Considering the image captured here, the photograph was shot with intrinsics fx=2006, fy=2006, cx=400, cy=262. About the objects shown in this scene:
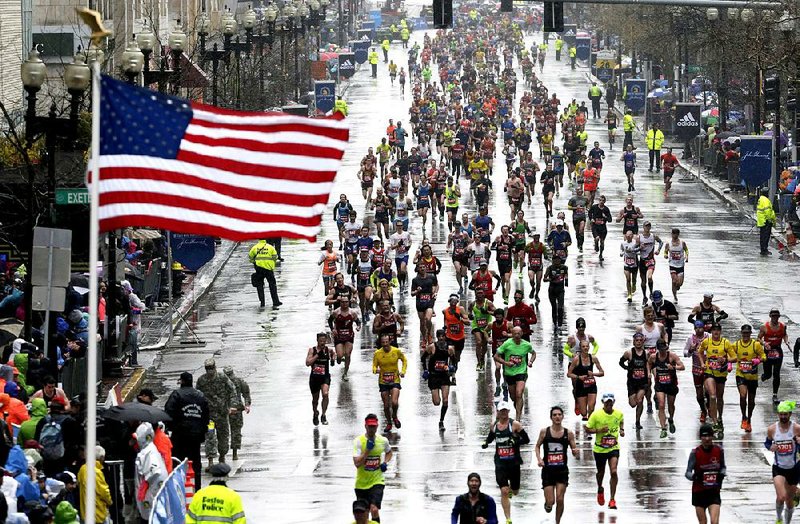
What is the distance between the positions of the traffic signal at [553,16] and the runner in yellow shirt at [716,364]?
1220 cm

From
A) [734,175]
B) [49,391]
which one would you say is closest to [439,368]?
[49,391]

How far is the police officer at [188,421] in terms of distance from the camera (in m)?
22.2

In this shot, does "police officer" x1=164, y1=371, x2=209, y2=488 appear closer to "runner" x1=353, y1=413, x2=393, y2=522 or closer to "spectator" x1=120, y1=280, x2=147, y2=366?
"runner" x1=353, y1=413, x2=393, y2=522

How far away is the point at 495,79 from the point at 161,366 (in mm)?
67831

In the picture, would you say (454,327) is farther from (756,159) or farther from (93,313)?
(756,159)

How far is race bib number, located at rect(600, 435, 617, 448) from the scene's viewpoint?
21828 millimetres

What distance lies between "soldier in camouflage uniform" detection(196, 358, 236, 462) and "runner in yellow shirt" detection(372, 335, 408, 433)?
243cm

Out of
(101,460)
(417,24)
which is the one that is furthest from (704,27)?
(417,24)

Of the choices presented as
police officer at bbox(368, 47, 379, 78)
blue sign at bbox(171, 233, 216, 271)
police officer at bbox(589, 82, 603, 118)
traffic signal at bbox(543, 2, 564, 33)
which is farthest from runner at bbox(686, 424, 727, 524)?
police officer at bbox(368, 47, 379, 78)

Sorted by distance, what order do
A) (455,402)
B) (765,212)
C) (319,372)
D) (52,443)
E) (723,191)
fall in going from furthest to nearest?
1. (723,191)
2. (765,212)
3. (455,402)
4. (319,372)
5. (52,443)

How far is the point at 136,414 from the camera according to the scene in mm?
20094

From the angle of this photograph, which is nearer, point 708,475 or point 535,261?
point 708,475

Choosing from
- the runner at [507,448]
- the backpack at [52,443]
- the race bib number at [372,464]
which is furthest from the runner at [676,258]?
the backpack at [52,443]

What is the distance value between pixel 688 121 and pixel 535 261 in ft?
105
